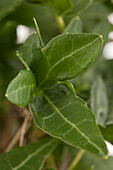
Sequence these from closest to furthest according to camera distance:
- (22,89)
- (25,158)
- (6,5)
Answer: (22,89) < (25,158) < (6,5)

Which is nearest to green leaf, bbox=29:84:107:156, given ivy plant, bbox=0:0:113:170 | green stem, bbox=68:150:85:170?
ivy plant, bbox=0:0:113:170

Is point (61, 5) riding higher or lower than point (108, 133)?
higher

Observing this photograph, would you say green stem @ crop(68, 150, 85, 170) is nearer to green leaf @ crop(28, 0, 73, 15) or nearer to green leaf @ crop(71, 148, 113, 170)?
green leaf @ crop(71, 148, 113, 170)

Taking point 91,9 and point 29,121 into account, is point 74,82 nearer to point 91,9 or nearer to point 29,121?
point 29,121

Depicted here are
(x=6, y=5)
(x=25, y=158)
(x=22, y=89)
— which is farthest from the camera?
(x=6, y=5)

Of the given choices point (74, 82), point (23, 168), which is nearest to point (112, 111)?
point (74, 82)

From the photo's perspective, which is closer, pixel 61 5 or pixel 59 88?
pixel 59 88

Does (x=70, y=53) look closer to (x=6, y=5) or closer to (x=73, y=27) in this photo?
(x=73, y=27)

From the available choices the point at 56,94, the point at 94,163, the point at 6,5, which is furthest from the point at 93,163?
the point at 6,5
